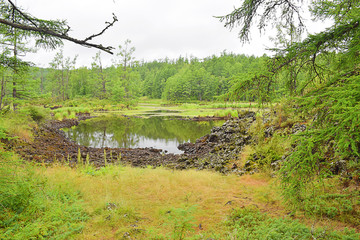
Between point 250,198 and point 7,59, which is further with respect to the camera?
point 250,198

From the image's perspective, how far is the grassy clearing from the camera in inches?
152

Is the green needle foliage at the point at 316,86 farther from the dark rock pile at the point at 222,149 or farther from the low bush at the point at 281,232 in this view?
the dark rock pile at the point at 222,149

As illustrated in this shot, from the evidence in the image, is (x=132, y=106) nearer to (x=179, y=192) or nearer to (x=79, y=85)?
(x=79, y=85)

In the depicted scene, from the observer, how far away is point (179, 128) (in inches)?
933

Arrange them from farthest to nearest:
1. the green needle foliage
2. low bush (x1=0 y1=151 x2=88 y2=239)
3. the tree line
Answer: the tree line → low bush (x1=0 y1=151 x2=88 y2=239) → the green needle foliage

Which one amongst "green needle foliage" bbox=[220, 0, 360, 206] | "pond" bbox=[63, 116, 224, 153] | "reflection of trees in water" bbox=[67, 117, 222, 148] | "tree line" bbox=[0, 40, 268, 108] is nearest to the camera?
"green needle foliage" bbox=[220, 0, 360, 206]

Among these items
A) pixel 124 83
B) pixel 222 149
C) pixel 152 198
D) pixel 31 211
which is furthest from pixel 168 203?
pixel 124 83

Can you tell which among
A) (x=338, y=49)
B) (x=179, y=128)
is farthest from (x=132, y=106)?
(x=338, y=49)

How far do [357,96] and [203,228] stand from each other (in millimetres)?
3558

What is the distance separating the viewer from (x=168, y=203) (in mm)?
5559

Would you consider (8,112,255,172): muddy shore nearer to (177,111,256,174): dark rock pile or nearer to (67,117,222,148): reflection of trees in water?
(177,111,256,174): dark rock pile

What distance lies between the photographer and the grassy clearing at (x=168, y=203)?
12.7 ft

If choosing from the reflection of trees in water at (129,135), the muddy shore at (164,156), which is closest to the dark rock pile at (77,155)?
the muddy shore at (164,156)

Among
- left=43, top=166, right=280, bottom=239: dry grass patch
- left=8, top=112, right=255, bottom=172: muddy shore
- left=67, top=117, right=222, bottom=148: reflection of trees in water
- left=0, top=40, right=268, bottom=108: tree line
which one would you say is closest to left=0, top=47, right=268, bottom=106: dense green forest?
left=0, top=40, right=268, bottom=108: tree line
